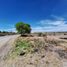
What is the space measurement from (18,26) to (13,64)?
98567 mm

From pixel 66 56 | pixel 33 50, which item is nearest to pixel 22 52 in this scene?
pixel 33 50

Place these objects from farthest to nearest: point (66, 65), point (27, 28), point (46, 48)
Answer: point (27, 28), point (46, 48), point (66, 65)

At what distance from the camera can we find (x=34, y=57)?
10.2 meters

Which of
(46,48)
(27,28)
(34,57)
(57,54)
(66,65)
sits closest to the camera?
(66,65)

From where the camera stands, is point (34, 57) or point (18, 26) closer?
point (34, 57)

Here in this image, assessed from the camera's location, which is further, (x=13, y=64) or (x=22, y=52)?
(x=22, y=52)

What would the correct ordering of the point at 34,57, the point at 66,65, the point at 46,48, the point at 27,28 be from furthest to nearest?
1. the point at 27,28
2. the point at 46,48
3. the point at 34,57
4. the point at 66,65

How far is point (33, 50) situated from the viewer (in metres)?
11.6

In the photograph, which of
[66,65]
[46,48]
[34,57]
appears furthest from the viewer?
[46,48]

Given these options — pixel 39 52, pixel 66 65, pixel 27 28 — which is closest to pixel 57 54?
pixel 39 52

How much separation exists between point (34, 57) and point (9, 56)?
1934 mm

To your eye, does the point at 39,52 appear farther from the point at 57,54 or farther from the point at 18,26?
the point at 18,26

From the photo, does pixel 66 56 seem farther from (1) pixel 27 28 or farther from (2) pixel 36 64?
(1) pixel 27 28

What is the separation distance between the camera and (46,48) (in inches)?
481
